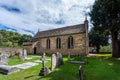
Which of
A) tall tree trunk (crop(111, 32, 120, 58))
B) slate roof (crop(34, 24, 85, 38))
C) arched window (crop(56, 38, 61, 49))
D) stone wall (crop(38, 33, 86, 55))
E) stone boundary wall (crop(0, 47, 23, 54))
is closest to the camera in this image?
tall tree trunk (crop(111, 32, 120, 58))

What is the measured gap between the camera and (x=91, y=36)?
43156 millimetres

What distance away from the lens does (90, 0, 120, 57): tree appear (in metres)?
21.2

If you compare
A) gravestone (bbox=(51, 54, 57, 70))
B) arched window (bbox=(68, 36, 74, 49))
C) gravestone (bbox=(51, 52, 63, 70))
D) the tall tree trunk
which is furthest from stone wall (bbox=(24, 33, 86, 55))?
gravestone (bbox=(51, 54, 57, 70))

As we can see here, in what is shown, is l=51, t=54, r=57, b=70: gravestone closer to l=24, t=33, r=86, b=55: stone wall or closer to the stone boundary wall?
l=24, t=33, r=86, b=55: stone wall

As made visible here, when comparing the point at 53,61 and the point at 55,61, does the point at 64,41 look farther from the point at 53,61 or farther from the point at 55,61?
the point at 53,61

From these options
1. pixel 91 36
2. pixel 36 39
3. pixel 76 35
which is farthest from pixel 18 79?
pixel 91 36

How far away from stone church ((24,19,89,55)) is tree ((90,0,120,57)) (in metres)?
5.56

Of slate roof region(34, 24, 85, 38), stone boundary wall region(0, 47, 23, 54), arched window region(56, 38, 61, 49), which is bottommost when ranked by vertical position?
stone boundary wall region(0, 47, 23, 54)

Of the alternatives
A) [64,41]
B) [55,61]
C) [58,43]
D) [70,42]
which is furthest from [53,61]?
[58,43]

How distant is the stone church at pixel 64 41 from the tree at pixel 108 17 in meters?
5.56

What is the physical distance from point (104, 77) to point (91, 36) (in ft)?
108

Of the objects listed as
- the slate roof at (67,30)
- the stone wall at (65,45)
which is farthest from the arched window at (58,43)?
the slate roof at (67,30)

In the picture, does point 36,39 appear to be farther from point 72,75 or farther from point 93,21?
point 72,75

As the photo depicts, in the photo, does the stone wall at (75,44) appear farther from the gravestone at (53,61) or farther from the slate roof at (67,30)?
the gravestone at (53,61)
